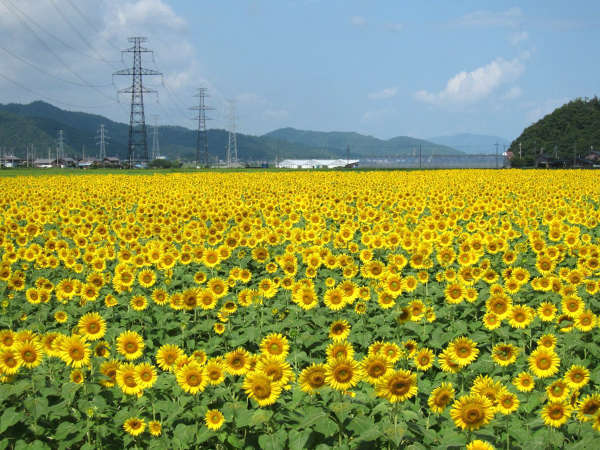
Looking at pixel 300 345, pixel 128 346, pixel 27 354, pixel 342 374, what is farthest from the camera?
pixel 300 345

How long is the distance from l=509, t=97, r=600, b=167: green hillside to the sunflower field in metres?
96.2

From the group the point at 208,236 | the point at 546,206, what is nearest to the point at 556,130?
the point at 546,206

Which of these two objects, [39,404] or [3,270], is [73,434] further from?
[3,270]

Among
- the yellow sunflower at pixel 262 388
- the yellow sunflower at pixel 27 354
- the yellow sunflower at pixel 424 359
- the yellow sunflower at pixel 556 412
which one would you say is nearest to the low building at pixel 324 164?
the yellow sunflower at pixel 424 359

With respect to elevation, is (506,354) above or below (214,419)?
above

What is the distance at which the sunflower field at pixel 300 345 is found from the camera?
3676mm

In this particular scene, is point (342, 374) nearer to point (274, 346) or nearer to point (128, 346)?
point (274, 346)

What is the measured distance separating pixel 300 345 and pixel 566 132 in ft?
366

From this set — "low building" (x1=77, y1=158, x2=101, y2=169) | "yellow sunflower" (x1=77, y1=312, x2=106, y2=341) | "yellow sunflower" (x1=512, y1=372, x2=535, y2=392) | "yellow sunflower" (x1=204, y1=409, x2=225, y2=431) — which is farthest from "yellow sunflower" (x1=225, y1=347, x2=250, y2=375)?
"low building" (x1=77, y1=158, x2=101, y2=169)

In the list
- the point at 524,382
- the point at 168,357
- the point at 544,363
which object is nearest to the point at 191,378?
the point at 168,357

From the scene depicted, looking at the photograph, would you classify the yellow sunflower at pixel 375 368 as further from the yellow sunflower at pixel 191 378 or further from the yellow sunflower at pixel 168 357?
the yellow sunflower at pixel 168 357

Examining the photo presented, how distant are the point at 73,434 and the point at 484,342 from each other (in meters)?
4.35

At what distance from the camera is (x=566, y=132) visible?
104m

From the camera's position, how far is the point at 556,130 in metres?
105
